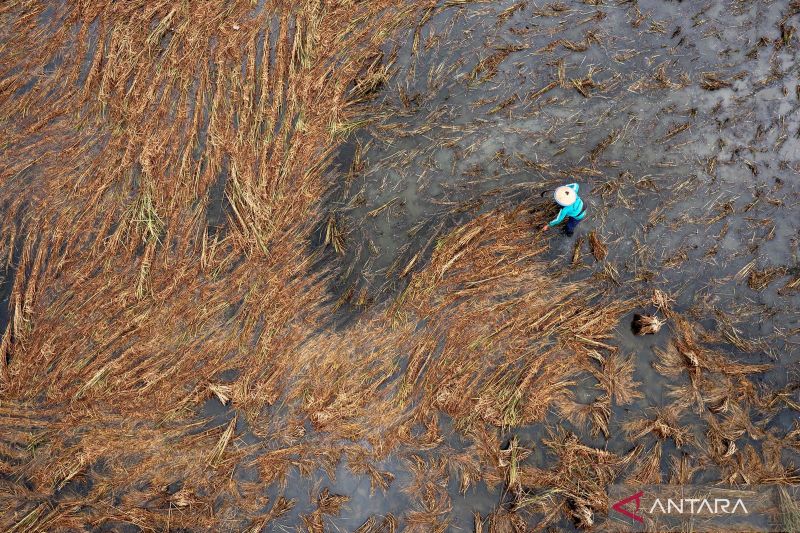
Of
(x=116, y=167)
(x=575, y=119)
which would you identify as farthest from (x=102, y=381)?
(x=575, y=119)

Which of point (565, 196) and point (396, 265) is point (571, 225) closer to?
point (565, 196)

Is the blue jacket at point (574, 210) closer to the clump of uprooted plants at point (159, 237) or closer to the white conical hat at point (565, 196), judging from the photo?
the white conical hat at point (565, 196)

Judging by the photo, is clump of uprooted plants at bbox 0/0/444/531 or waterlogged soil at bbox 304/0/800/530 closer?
clump of uprooted plants at bbox 0/0/444/531

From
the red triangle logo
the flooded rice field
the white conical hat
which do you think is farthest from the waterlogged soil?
the white conical hat

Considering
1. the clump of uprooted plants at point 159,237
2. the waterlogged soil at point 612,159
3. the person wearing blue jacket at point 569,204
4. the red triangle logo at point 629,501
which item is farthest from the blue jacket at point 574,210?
the red triangle logo at point 629,501

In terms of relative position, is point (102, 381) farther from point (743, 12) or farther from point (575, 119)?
point (743, 12)

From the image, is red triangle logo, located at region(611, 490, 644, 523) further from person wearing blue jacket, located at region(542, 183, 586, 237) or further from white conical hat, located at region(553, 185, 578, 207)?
white conical hat, located at region(553, 185, 578, 207)

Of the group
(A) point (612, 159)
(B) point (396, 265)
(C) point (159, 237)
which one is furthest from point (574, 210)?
(C) point (159, 237)
